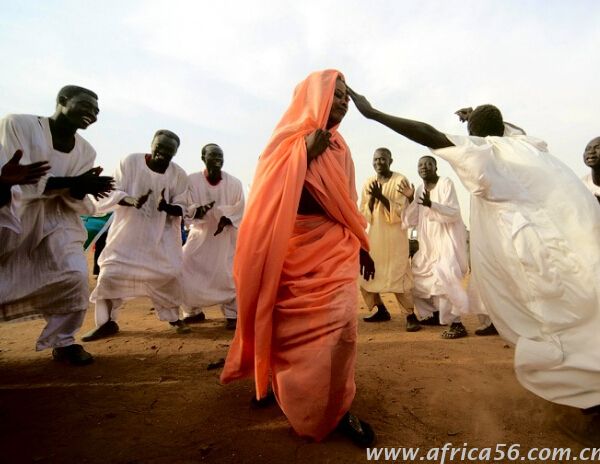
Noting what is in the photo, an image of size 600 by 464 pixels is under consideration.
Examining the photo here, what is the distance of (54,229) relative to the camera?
3.83 m

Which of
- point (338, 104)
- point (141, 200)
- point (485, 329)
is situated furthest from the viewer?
point (485, 329)

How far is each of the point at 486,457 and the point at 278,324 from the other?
152 cm

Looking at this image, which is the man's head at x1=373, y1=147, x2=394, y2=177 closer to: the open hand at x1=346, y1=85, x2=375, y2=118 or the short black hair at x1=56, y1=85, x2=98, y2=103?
the open hand at x1=346, y1=85, x2=375, y2=118

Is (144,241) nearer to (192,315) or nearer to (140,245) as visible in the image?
(140,245)

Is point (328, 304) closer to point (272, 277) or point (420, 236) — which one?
point (272, 277)

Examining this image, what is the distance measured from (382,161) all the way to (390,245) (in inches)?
55.6

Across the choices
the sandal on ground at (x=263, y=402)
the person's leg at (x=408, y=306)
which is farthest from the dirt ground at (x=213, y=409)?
the person's leg at (x=408, y=306)

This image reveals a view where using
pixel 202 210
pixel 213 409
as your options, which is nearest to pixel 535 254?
pixel 213 409

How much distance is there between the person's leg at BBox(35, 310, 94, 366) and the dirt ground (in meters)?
0.13

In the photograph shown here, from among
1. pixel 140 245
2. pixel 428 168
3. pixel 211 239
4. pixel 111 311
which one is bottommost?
pixel 111 311

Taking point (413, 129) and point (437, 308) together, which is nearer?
point (413, 129)

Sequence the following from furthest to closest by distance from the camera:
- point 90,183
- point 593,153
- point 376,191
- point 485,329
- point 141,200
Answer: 1. point 376,191
2. point 485,329
3. point 141,200
4. point 593,153
5. point 90,183

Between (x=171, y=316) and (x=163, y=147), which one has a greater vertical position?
(x=163, y=147)

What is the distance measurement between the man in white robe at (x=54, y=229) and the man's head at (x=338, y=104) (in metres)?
2.32
